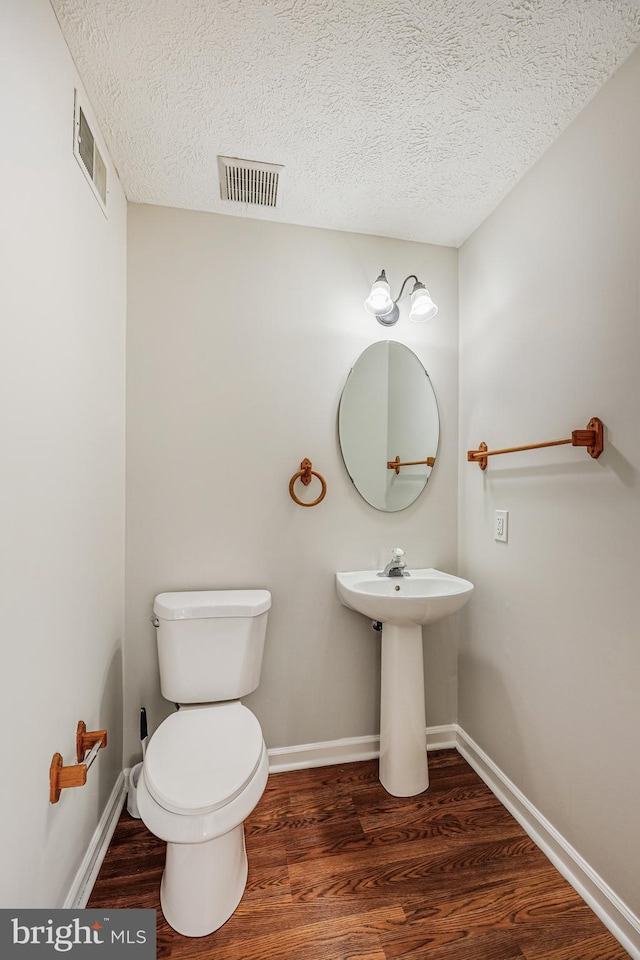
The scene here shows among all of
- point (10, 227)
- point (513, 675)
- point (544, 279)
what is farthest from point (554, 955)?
point (10, 227)

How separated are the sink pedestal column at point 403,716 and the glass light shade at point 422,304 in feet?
4.24

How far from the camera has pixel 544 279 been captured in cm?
164

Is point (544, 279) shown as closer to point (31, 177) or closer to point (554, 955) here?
point (31, 177)

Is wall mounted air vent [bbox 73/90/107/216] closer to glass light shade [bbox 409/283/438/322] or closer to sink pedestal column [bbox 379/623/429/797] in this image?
glass light shade [bbox 409/283/438/322]

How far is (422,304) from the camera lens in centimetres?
192

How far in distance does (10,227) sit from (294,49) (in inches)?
36.2

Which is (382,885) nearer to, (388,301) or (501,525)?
(501,525)

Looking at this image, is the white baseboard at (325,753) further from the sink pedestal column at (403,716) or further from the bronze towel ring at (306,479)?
the bronze towel ring at (306,479)

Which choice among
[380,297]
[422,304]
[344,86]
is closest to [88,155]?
[344,86]

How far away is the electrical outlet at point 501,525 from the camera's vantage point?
6.05ft

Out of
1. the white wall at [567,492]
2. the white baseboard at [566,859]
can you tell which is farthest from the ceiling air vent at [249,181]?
the white baseboard at [566,859]

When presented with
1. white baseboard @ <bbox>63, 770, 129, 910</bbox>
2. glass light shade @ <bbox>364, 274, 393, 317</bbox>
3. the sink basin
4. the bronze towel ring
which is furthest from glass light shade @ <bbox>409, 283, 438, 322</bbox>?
white baseboard @ <bbox>63, 770, 129, 910</bbox>

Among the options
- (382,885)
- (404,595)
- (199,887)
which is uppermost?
(404,595)

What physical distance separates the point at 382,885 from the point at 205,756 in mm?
702
